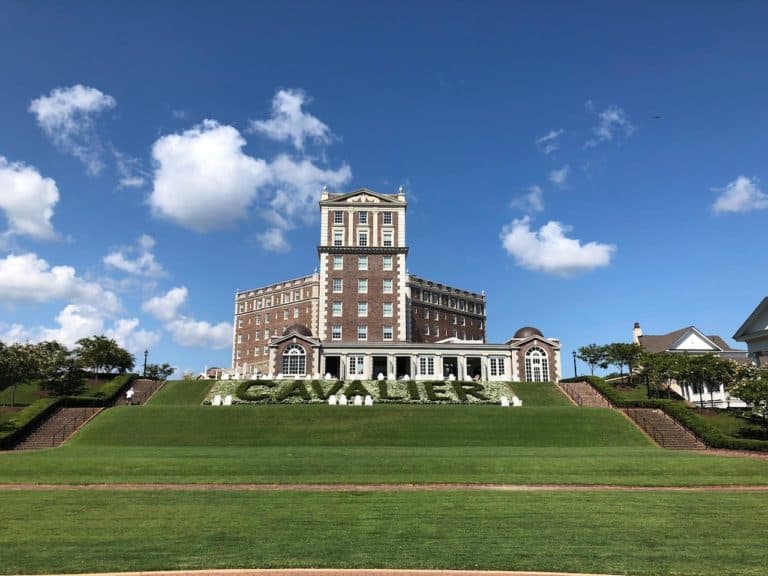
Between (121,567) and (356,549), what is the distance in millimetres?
4302

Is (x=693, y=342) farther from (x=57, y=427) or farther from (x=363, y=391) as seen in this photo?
(x=57, y=427)

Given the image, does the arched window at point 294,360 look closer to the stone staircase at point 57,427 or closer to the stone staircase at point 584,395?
the stone staircase at point 57,427

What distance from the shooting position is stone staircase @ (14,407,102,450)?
115 ft

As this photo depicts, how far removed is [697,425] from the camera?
3641 centimetres

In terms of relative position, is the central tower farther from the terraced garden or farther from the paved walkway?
the paved walkway

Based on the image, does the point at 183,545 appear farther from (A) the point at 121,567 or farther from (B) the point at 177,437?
(B) the point at 177,437

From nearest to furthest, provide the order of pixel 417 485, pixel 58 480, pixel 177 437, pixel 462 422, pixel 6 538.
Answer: pixel 6 538, pixel 417 485, pixel 58 480, pixel 177 437, pixel 462 422

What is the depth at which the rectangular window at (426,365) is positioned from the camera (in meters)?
62.5

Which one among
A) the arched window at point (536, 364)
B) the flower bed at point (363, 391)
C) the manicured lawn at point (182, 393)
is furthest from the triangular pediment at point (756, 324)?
the manicured lawn at point (182, 393)

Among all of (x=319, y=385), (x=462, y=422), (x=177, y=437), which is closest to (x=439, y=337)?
(x=319, y=385)

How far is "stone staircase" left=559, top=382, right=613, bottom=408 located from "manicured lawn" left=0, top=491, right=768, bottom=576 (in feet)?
100

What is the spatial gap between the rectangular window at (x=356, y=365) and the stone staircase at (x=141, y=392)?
1847 centimetres

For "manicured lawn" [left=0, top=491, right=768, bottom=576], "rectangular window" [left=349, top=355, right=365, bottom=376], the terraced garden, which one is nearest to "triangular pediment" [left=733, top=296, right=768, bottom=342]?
the terraced garden

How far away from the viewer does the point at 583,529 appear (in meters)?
13.5
